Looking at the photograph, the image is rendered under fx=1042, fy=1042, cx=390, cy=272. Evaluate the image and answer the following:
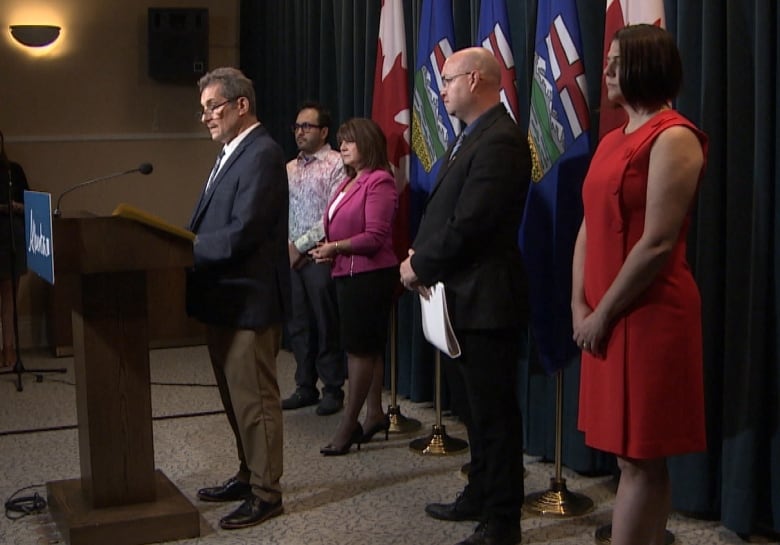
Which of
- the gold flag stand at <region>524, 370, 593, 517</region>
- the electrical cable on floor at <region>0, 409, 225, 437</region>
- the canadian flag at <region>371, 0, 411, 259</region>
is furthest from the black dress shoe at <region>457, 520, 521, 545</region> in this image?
the electrical cable on floor at <region>0, 409, 225, 437</region>

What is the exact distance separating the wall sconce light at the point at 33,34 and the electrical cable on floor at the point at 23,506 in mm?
3797

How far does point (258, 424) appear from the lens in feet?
11.0

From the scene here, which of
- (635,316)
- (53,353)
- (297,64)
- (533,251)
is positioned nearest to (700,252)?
(533,251)

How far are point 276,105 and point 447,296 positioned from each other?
3975mm

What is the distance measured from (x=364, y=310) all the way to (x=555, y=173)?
103cm

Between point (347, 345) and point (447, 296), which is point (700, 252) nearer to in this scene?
point (447, 296)

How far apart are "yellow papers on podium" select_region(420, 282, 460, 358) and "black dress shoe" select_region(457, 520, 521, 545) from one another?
0.53m

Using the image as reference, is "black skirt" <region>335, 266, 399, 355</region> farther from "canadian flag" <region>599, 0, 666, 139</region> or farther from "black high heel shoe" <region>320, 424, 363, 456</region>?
"canadian flag" <region>599, 0, 666, 139</region>

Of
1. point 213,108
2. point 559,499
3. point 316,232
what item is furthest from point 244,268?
point 316,232

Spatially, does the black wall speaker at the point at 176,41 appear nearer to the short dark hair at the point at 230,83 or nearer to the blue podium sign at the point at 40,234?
the short dark hair at the point at 230,83

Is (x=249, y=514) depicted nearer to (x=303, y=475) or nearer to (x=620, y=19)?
(x=303, y=475)

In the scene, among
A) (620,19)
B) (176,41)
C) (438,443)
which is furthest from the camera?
(176,41)

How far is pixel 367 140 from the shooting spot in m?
4.36

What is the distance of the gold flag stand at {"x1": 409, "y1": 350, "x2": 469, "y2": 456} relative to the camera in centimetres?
429
